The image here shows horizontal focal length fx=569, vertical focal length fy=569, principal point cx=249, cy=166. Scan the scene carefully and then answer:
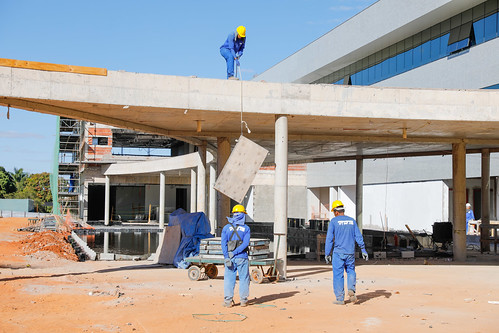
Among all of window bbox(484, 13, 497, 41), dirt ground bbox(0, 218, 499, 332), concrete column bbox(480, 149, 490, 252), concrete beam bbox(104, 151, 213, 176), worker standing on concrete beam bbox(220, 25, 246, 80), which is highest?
window bbox(484, 13, 497, 41)

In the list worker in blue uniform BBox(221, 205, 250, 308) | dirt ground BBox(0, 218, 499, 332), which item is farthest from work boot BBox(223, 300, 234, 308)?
dirt ground BBox(0, 218, 499, 332)

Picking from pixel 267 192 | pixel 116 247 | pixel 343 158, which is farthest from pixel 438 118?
pixel 267 192

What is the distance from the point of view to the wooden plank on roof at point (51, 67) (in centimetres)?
1227

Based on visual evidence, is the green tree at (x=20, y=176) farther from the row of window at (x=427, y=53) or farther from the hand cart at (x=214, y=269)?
the hand cart at (x=214, y=269)

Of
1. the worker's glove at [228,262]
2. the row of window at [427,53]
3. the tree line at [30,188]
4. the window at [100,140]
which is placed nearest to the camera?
the worker's glove at [228,262]

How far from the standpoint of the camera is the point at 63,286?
493 inches

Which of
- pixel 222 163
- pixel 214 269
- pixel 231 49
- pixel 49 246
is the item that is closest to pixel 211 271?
pixel 214 269

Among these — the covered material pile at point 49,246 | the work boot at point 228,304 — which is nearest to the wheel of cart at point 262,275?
the work boot at point 228,304

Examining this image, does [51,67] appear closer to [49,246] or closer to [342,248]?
[342,248]

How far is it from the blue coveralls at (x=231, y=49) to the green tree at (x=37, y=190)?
237ft

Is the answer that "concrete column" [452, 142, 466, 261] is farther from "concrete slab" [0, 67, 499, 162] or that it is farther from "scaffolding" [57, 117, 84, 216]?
"scaffolding" [57, 117, 84, 216]

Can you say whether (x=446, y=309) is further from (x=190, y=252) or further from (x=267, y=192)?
(x=267, y=192)

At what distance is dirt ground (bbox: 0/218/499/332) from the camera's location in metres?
8.55

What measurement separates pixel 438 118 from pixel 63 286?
1011 cm
